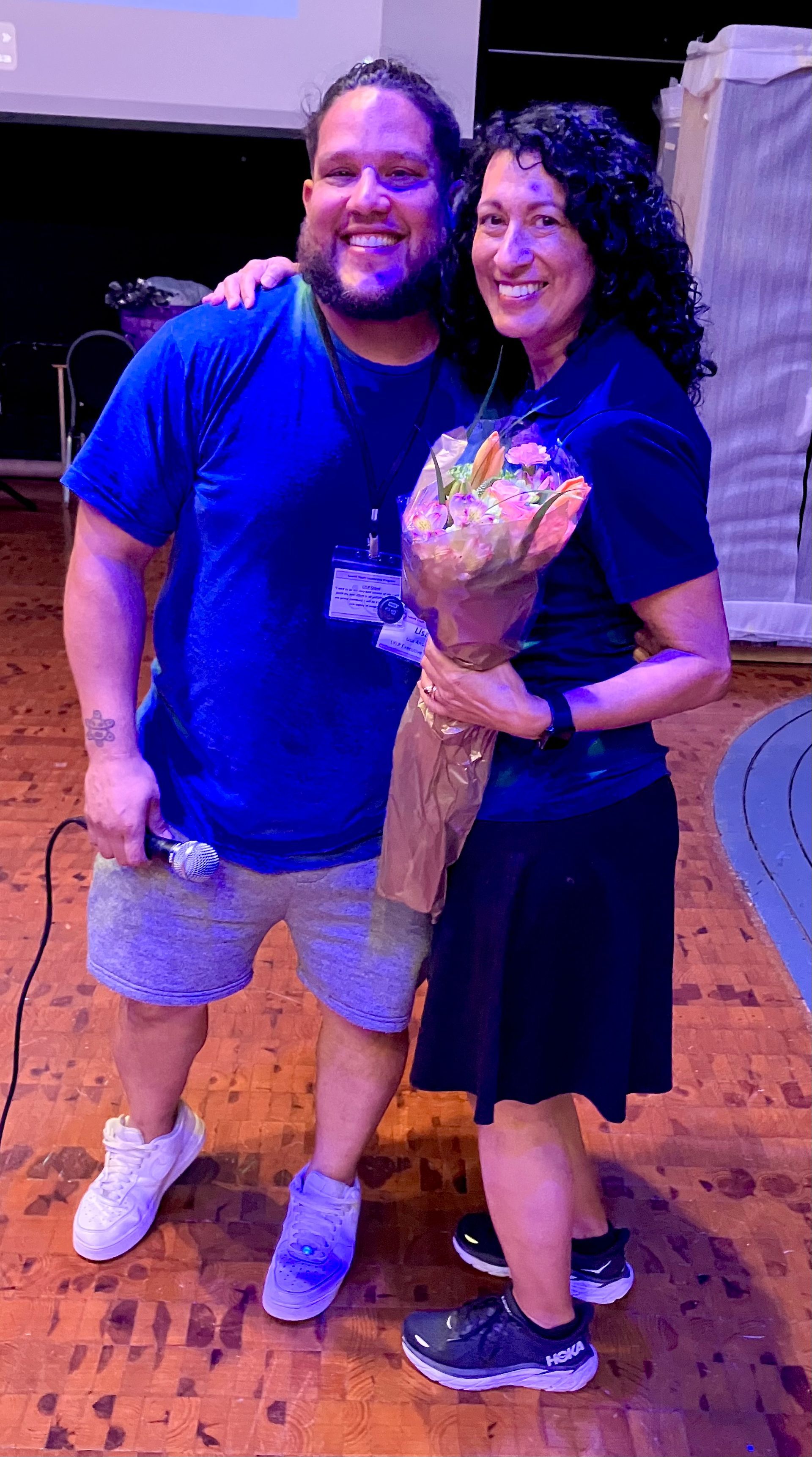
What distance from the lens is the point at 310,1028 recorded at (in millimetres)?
2201

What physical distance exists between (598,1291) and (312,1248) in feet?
1.34

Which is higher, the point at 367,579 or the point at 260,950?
the point at 367,579

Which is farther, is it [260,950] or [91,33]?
[91,33]

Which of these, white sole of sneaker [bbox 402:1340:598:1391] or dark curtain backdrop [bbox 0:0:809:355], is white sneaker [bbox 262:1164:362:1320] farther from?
dark curtain backdrop [bbox 0:0:809:355]

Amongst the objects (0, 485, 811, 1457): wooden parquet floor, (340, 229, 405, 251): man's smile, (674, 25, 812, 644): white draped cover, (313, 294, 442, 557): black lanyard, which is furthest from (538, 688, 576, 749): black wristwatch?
(674, 25, 812, 644): white draped cover

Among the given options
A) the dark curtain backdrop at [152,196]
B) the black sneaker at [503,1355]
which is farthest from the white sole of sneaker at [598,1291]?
the dark curtain backdrop at [152,196]

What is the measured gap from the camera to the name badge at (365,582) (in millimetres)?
1410

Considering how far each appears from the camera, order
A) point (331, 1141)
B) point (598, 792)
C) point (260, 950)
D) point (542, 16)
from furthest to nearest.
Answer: point (542, 16) → point (260, 950) → point (331, 1141) → point (598, 792)

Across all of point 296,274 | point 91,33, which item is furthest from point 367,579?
point 91,33

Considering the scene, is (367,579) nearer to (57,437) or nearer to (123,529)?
(123,529)

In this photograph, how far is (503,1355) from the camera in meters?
1.53

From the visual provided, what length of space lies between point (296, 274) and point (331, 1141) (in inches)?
46.6

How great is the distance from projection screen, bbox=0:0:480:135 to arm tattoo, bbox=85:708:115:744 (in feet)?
10.4

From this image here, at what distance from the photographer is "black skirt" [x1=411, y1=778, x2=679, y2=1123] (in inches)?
52.2
